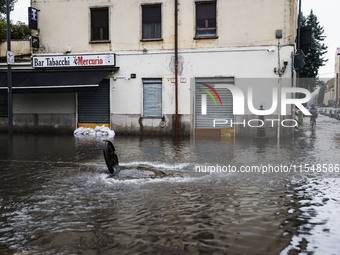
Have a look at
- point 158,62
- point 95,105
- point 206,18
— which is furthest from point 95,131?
point 206,18

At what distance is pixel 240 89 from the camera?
1747cm

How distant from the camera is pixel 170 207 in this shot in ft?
18.4

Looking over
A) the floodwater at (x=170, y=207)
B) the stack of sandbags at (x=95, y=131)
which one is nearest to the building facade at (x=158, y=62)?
the stack of sandbags at (x=95, y=131)

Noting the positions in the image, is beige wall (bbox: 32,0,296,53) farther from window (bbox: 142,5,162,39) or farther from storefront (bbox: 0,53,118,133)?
storefront (bbox: 0,53,118,133)

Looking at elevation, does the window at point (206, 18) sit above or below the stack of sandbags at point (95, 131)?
above

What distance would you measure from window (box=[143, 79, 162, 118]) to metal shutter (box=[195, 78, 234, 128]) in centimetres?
178

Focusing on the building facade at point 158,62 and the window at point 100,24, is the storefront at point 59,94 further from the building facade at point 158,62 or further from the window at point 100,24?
the window at point 100,24

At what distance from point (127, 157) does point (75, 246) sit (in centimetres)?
694

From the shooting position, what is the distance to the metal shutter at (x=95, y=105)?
62.3ft

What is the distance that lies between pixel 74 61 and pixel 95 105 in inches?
93.1

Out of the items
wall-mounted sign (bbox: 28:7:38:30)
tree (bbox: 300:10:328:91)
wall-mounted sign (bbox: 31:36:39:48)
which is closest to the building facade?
wall-mounted sign (bbox: 31:36:39:48)

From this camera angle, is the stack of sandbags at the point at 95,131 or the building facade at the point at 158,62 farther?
the stack of sandbags at the point at 95,131

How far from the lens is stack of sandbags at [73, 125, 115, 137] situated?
706 inches

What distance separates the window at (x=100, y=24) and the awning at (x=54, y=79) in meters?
1.73
